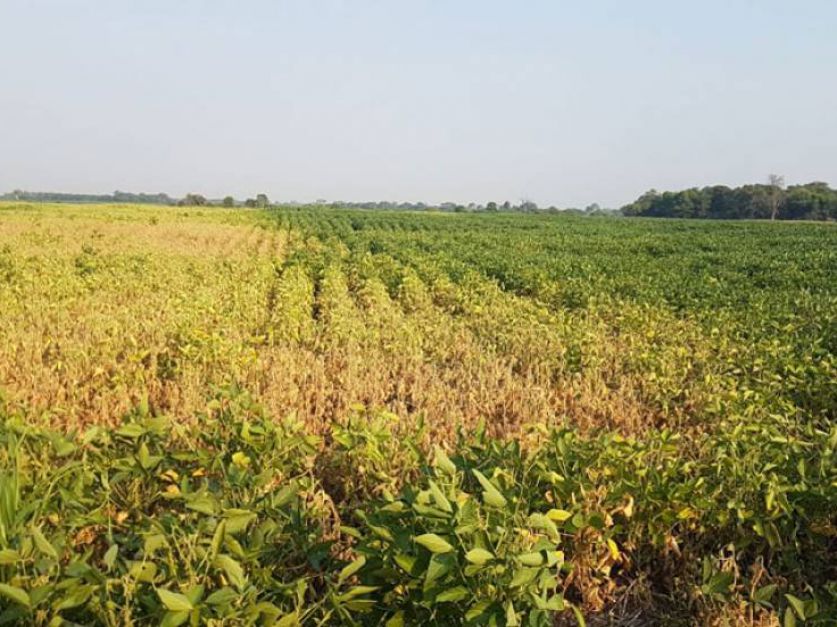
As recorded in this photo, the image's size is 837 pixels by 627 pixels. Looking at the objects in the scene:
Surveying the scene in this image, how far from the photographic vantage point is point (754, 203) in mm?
88938

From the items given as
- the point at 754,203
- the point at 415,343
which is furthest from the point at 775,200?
the point at 415,343

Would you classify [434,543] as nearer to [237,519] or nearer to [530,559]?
[530,559]

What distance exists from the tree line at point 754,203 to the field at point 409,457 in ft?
287

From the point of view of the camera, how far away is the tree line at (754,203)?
267 ft

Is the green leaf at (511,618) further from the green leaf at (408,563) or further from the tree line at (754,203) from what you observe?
the tree line at (754,203)

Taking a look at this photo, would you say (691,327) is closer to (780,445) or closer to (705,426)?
(705,426)

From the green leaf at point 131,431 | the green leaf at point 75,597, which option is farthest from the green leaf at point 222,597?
the green leaf at point 131,431

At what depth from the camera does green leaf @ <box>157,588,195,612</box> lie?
167 centimetres

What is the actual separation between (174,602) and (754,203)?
103369 mm

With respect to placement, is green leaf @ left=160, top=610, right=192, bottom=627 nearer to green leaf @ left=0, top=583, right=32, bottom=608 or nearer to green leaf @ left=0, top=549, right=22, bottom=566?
green leaf @ left=0, top=583, right=32, bottom=608

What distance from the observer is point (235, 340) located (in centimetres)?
640

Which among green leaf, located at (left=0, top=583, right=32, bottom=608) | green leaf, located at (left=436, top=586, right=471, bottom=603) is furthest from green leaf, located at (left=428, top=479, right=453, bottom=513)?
green leaf, located at (left=0, top=583, right=32, bottom=608)

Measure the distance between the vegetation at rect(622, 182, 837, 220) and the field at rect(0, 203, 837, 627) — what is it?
8738 cm

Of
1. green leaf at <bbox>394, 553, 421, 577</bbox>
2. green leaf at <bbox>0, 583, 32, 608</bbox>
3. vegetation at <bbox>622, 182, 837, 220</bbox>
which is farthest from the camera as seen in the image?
vegetation at <bbox>622, 182, 837, 220</bbox>
